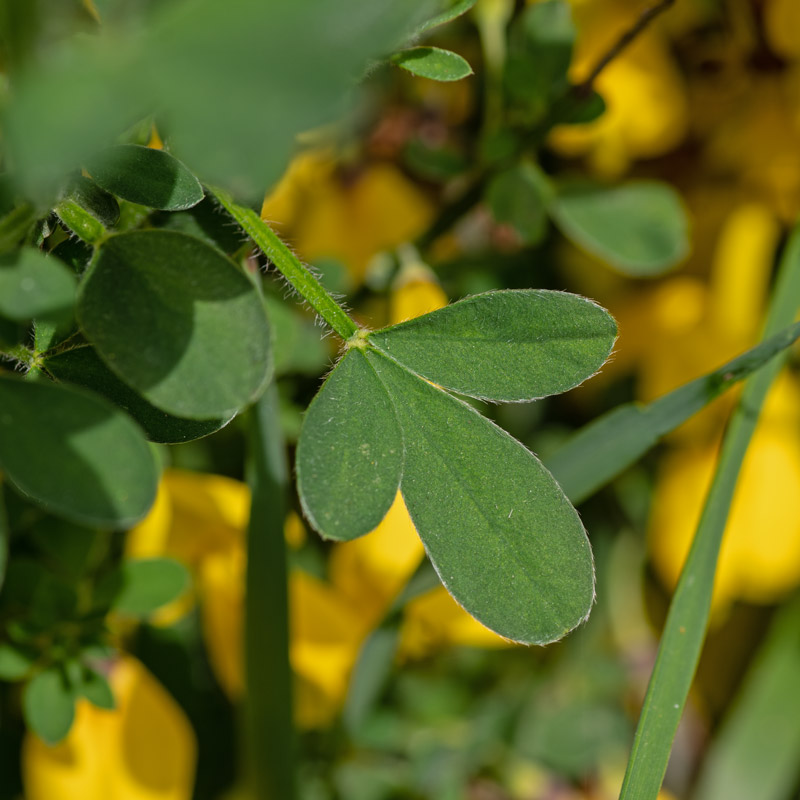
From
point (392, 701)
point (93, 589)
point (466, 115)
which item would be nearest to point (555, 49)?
point (466, 115)

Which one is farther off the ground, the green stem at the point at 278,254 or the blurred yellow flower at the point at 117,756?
the green stem at the point at 278,254

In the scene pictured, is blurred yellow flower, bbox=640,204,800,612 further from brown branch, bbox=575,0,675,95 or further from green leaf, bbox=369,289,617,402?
green leaf, bbox=369,289,617,402

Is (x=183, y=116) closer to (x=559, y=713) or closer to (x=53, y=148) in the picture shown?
(x=53, y=148)

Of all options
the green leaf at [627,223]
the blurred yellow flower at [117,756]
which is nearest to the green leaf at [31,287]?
the blurred yellow flower at [117,756]

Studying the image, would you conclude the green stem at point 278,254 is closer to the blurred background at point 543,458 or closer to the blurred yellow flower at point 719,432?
the blurred background at point 543,458

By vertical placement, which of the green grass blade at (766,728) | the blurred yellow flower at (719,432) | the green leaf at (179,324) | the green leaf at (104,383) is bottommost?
the green grass blade at (766,728)

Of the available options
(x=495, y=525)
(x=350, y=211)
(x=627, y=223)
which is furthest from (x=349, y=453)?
(x=350, y=211)

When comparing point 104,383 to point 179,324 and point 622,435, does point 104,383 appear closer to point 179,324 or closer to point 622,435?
point 179,324
